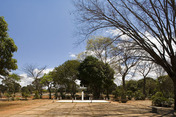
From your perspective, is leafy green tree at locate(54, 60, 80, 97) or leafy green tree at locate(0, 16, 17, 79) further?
leafy green tree at locate(54, 60, 80, 97)

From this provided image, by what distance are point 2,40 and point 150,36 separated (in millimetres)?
12491

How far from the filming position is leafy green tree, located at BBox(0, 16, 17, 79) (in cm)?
1311

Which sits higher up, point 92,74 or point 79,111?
point 92,74

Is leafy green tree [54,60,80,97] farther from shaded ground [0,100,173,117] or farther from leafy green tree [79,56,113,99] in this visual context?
shaded ground [0,100,173,117]

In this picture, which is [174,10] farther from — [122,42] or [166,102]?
[166,102]

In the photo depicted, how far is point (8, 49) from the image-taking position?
13.6 metres

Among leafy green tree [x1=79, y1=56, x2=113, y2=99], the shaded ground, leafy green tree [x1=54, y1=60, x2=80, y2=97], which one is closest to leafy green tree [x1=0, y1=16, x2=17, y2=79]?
the shaded ground

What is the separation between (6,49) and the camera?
13.3 meters

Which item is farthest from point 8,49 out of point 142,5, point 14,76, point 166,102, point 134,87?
point 134,87

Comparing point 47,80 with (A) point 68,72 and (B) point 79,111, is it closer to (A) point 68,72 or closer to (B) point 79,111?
(A) point 68,72

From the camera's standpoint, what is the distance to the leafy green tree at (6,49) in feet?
43.0

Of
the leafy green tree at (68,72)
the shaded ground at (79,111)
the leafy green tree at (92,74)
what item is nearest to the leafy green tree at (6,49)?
the shaded ground at (79,111)

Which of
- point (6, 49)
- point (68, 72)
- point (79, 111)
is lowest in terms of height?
point (79, 111)

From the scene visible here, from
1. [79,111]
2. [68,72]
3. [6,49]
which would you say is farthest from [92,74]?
[79,111]
